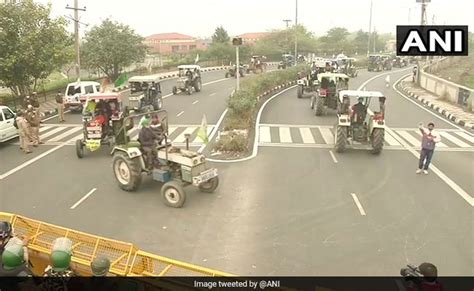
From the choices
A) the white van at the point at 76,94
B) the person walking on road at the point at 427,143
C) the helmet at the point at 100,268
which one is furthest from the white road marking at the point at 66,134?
the helmet at the point at 100,268

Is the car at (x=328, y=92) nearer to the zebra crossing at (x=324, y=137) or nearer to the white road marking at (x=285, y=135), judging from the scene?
the zebra crossing at (x=324, y=137)

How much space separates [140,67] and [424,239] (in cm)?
4274

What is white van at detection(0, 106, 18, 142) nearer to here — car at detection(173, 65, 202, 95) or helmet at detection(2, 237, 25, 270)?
helmet at detection(2, 237, 25, 270)

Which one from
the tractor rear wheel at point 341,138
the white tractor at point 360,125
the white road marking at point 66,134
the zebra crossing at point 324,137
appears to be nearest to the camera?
the white tractor at point 360,125

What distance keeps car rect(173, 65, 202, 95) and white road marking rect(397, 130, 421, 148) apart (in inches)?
606

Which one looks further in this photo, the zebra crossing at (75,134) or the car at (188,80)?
the car at (188,80)

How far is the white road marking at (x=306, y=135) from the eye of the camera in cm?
1706

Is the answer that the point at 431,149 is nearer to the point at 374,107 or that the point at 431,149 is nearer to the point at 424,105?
the point at 374,107

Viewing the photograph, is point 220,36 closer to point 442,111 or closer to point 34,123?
point 442,111

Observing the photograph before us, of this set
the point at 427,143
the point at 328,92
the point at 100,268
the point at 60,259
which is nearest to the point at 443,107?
the point at 328,92

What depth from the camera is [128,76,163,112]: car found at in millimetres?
22172

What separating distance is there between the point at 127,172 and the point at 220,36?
54.2 metres

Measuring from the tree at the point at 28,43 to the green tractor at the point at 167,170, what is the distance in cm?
1320

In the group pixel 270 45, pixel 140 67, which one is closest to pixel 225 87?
pixel 140 67
